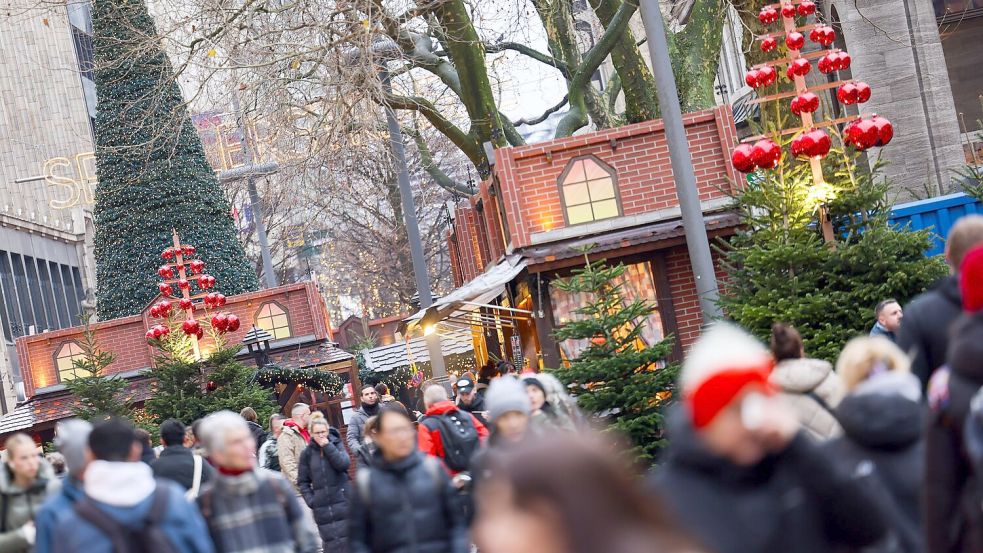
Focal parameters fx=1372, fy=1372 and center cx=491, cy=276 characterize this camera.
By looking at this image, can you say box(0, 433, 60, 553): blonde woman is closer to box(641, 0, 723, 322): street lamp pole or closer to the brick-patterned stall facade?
box(641, 0, 723, 322): street lamp pole

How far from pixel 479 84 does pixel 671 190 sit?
12.5 feet

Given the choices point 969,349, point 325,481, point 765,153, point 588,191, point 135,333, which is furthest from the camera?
point 135,333

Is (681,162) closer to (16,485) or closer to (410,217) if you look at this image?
(16,485)

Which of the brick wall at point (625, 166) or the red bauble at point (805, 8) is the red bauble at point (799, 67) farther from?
the brick wall at point (625, 166)

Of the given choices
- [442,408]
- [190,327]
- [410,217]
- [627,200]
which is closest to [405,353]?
[190,327]

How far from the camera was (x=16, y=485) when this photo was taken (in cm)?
827

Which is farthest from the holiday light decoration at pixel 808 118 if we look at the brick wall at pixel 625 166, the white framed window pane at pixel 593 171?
the white framed window pane at pixel 593 171

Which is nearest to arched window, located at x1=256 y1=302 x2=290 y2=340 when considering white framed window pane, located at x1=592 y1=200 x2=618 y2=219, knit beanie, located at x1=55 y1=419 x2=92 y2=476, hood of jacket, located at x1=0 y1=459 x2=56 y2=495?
white framed window pane, located at x1=592 y1=200 x2=618 y2=219

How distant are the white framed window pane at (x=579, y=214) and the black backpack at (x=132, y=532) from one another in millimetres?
13639

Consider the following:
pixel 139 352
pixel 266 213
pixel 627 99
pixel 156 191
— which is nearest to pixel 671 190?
pixel 627 99

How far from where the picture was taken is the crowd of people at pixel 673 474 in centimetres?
241

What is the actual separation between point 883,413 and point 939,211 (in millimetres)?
14432

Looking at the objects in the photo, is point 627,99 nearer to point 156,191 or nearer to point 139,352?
point 139,352

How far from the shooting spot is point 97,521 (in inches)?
250
